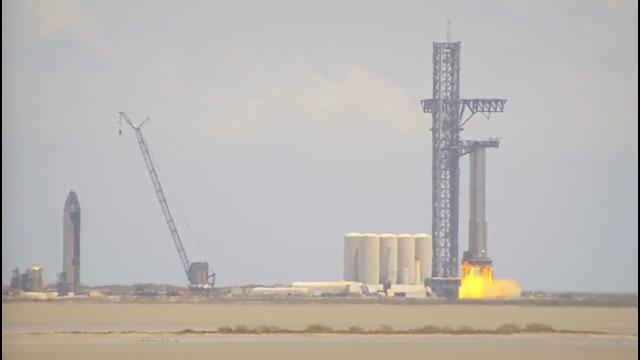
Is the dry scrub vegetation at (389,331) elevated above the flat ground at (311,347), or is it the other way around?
the dry scrub vegetation at (389,331)

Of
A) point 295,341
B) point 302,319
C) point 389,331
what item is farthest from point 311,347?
point 302,319

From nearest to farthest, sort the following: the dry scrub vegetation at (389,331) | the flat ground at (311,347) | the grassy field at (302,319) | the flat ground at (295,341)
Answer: the flat ground at (311,347), the flat ground at (295,341), the dry scrub vegetation at (389,331), the grassy field at (302,319)

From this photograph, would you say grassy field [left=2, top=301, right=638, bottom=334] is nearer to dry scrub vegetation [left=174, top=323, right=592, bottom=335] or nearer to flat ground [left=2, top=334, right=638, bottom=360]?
dry scrub vegetation [left=174, top=323, right=592, bottom=335]

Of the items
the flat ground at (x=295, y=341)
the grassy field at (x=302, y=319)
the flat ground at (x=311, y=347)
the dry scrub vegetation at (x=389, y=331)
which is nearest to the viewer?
the flat ground at (x=311, y=347)

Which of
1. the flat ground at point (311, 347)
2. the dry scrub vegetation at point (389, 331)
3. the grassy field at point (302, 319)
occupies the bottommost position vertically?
the flat ground at point (311, 347)

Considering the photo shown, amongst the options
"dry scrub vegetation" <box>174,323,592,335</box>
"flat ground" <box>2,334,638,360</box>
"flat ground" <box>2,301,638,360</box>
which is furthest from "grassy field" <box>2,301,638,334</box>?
"flat ground" <box>2,334,638,360</box>

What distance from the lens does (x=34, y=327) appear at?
135m

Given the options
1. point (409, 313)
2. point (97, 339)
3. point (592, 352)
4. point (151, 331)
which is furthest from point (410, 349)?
point (409, 313)

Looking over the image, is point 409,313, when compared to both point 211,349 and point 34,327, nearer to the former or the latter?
point 34,327

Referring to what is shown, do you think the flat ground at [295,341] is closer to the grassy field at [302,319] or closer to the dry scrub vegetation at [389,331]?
the grassy field at [302,319]

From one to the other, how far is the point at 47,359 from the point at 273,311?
105101mm

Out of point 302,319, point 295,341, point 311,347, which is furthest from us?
point 302,319

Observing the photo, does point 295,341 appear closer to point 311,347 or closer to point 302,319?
point 311,347

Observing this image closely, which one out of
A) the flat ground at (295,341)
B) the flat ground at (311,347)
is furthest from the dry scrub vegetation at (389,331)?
the flat ground at (311,347)
